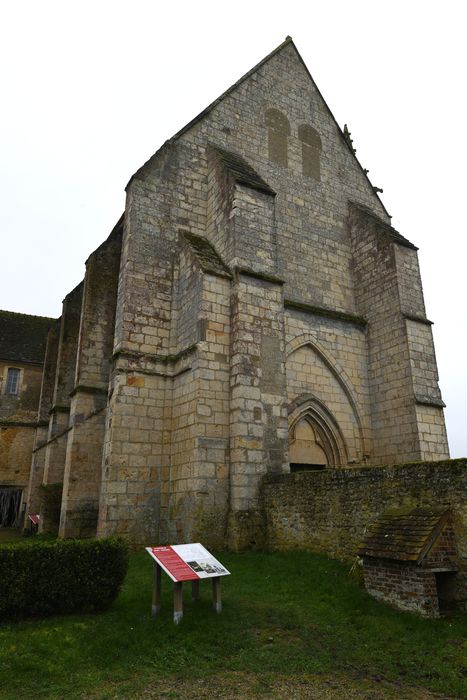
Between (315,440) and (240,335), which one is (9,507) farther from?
(240,335)

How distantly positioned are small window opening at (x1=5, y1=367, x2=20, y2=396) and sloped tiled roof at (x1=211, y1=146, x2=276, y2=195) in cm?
1712

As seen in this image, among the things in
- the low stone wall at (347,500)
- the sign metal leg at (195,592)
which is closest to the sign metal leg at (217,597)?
the sign metal leg at (195,592)

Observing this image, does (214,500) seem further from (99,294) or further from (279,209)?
(279,209)

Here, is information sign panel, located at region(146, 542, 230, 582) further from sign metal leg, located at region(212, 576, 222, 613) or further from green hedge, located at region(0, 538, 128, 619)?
green hedge, located at region(0, 538, 128, 619)

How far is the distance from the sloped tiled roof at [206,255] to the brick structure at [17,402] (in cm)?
1383

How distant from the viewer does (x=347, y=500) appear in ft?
26.5

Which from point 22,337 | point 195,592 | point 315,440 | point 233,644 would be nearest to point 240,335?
point 315,440

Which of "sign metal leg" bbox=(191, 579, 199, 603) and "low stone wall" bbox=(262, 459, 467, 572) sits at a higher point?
"low stone wall" bbox=(262, 459, 467, 572)

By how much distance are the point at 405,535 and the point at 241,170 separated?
9659 millimetres

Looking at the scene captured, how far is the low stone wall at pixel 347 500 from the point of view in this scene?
6629 mm

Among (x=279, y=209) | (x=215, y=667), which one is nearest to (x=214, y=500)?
(x=215, y=667)

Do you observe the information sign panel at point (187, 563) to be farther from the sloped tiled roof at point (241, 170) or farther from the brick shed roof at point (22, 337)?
the brick shed roof at point (22, 337)

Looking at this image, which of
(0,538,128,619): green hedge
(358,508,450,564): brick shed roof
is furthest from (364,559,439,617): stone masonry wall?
(0,538,128,619): green hedge

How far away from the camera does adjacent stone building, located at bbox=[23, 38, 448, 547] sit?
10570 mm
